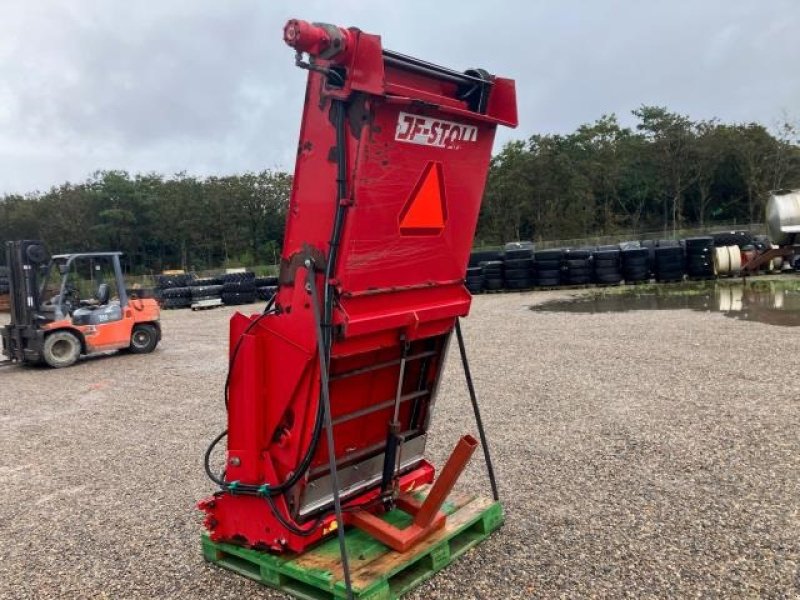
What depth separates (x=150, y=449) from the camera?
20.7ft

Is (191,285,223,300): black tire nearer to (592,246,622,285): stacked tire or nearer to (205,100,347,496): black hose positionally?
(592,246,622,285): stacked tire

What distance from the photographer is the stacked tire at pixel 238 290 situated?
25219 millimetres

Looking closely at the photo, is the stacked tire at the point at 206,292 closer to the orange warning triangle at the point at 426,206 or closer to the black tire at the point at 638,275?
the black tire at the point at 638,275

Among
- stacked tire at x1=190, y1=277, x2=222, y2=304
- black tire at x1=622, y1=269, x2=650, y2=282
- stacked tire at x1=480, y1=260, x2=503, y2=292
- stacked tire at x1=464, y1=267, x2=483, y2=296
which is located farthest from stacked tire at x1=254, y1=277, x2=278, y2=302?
black tire at x1=622, y1=269, x2=650, y2=282

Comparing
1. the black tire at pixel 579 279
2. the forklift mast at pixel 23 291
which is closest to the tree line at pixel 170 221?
the black tire at pixel 579 279

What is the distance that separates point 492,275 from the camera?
23.2 meters

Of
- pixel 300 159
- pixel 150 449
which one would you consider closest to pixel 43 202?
pixel 150 449

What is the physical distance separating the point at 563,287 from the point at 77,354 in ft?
50.8

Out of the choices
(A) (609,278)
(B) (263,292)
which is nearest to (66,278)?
(B) (263,292)

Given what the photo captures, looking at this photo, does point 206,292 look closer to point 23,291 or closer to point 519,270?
point 519,270

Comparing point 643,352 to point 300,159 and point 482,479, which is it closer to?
point 482,479

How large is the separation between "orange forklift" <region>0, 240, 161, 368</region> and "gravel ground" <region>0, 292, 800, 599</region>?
1908 mm

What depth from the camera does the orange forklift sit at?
11852 mm

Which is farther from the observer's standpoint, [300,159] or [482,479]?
[482,479]
